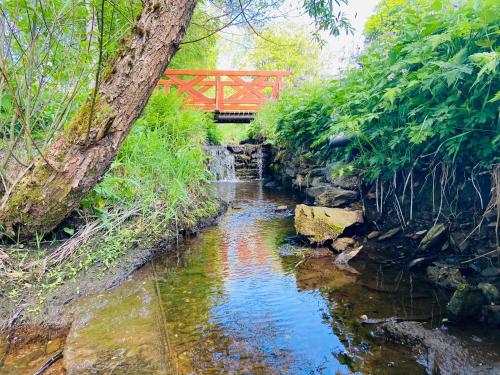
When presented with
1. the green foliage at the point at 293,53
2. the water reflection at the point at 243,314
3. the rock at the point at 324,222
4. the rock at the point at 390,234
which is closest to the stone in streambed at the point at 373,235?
the rock at the point at 390,234

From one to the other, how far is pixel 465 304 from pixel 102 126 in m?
2.63

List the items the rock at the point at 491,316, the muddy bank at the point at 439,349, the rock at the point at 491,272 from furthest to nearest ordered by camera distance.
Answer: the rock at the point at 491,272, the rock at the point at 491,316, the muddy bank at the point at 439,349

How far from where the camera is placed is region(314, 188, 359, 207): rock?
396 cm

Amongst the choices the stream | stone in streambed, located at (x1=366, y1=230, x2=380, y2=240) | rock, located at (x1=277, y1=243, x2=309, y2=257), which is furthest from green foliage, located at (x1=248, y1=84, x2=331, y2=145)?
the stream

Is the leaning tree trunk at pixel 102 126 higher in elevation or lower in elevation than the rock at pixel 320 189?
higher

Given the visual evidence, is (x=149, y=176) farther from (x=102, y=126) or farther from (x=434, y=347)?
(x=434, y=347)

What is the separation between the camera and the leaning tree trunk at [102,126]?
2.28 meters

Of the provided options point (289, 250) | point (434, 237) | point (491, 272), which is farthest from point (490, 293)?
point (289, 250)

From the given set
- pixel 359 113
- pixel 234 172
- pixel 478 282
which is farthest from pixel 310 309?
pixel 234 172

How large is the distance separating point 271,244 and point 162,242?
1.18 m

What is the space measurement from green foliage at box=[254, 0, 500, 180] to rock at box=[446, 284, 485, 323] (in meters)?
0.94

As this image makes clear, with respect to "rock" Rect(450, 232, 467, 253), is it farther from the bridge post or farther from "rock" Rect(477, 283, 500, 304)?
the bridge post

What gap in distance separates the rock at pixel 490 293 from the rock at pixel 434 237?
741mm

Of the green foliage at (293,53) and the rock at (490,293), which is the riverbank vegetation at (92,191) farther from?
the green foliage at (293,53)
